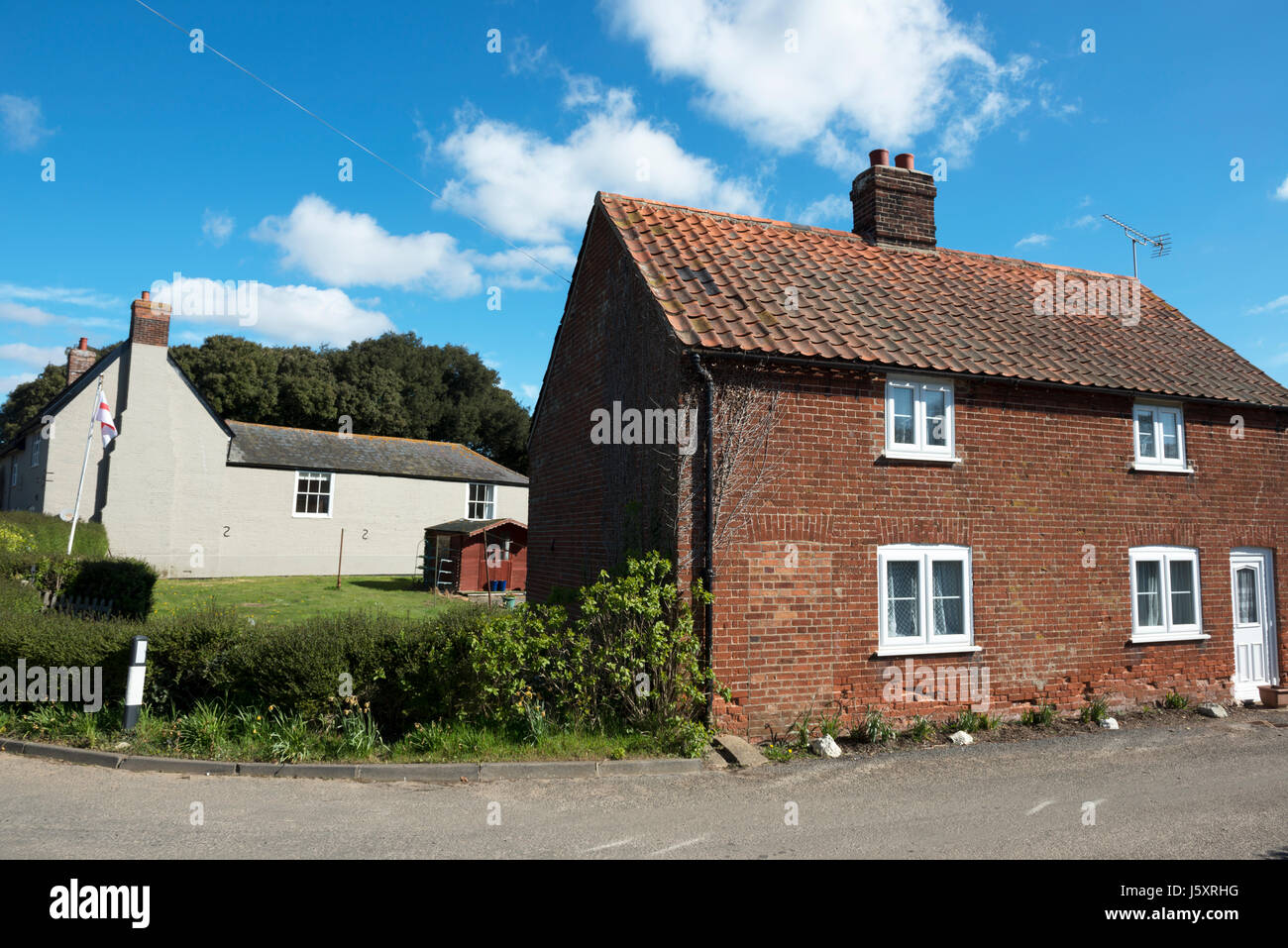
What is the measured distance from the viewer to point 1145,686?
11531 mm

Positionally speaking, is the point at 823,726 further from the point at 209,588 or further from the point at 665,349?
the point at 209,588

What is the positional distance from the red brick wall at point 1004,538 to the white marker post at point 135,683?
620 cm

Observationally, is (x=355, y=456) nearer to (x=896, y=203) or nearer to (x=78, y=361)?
(x=78, y=361)

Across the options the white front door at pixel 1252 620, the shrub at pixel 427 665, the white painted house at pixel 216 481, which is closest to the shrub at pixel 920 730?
the shrub at pixel 427 665

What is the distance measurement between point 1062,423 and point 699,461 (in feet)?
19.2

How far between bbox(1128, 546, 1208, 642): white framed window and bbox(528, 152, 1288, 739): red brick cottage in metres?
0.04

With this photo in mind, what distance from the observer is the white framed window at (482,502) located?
115ft

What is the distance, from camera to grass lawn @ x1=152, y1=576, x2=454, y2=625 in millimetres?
19291

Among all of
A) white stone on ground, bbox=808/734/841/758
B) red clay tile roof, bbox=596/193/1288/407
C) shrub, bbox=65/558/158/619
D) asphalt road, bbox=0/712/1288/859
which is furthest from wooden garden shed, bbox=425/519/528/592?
asphalt road, bbox=0/712/1288/859

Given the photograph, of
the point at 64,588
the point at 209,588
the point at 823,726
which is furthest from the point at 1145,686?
the point at 209,588

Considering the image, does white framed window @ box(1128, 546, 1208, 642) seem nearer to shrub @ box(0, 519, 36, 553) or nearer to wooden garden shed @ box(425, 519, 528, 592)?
wooden garden shed @ box(425, 519, 528, 592)

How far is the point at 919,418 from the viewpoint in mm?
10602

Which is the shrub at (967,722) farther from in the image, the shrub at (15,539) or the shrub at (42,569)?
the shrub at (15,539)

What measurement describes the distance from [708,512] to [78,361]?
34.0 metres
